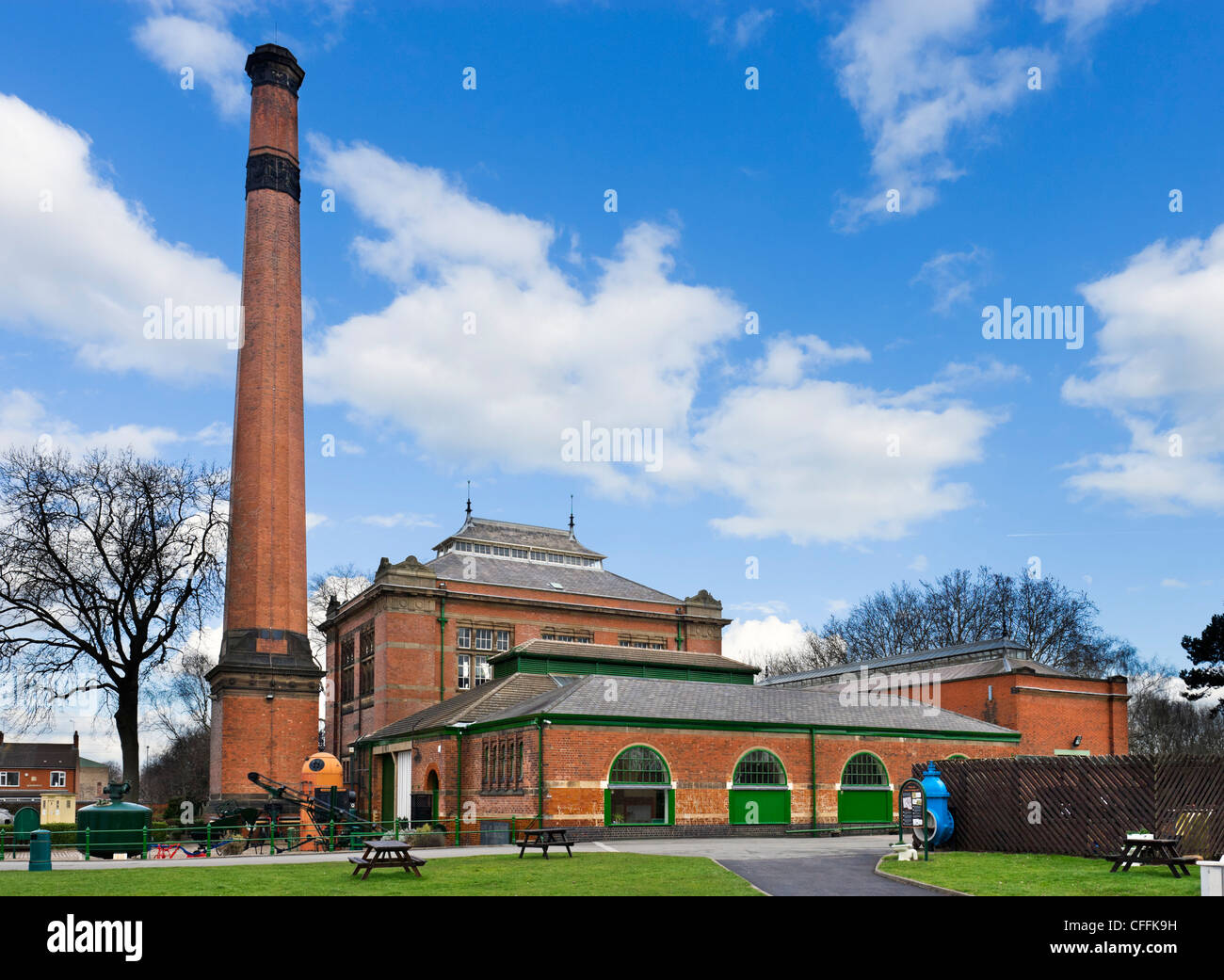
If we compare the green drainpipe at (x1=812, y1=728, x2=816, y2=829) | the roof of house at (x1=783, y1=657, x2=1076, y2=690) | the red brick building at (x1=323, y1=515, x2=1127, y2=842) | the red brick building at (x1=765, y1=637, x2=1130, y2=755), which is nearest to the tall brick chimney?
the red brick building at (x1=323, y1=515, x2=1127, y2=842)

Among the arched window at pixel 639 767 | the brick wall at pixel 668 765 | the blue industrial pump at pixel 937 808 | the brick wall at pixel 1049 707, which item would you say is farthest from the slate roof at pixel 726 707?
the blue industrial pump at pixel 937 808

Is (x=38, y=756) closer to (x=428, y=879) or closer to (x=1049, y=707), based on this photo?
(x=1049, y=707)

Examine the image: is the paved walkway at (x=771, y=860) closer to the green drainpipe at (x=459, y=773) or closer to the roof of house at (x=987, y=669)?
the green drainpipe at (x=459, y=773)

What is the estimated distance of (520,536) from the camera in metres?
55.1

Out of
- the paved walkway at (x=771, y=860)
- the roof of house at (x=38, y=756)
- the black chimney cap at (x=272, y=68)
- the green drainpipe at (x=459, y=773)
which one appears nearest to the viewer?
the paved walkway at (x=771, y=860)

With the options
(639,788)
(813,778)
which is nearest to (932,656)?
(813,778)

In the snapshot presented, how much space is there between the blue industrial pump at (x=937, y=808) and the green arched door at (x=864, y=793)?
10.8 m

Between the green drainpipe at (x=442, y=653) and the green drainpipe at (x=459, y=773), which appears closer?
the green drainpipe at (x=459, y=773)

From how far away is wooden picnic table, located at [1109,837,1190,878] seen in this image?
54.1 feet

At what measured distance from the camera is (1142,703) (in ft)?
259

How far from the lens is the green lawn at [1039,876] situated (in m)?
14.9

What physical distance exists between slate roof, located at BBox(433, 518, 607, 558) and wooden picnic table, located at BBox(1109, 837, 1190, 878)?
38.5 meters

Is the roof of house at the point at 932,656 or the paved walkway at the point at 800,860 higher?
the roof of house at the point at 932,656
